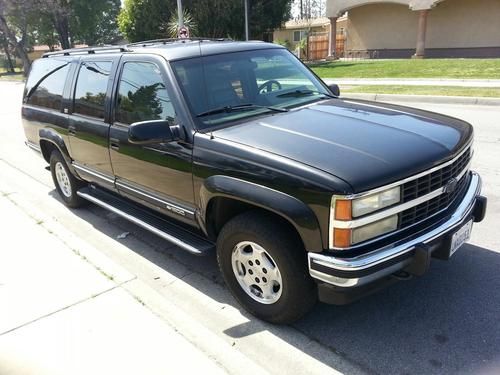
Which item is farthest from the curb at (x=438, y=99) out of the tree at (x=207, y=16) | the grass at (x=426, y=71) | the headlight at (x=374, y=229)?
the tree at (x=207, y=16)

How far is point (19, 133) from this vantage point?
1134cm

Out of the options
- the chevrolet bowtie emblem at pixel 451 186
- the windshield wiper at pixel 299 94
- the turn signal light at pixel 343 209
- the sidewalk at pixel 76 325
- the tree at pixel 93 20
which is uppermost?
the tree at pixel 93 20

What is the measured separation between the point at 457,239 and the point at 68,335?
2.73m

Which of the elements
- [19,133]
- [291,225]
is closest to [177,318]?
[291,225]

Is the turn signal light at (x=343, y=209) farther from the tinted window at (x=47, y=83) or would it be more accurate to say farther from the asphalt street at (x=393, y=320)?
the tinted window at (x=47, y=83)

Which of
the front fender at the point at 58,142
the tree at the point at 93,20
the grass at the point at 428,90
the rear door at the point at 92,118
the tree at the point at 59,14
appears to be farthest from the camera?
the tree at the point at 93,20

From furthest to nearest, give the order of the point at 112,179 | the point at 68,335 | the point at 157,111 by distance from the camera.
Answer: the point at 112,179 → the point at 157,111 → the point at 68,335

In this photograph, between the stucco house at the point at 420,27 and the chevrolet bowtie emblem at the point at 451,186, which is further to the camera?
the stucco house at the point at 420,27

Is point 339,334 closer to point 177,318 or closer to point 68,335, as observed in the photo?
point 177,318

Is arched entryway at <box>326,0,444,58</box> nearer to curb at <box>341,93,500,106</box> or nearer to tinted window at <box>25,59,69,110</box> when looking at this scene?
curb at <box>341,93,500,106</box>

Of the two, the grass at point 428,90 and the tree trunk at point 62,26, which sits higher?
the tree trunk at point 62,26

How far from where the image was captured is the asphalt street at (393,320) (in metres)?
2.76

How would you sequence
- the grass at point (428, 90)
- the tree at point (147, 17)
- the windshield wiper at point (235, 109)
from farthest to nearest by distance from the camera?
the tree at point (147, 17) < the grass at point (428, 90) < the windshield wiper at point (235, 109)

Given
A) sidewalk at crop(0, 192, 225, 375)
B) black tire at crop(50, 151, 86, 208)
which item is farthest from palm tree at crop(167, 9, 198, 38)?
sidewalk at crop(0, 192, 225, 375)
